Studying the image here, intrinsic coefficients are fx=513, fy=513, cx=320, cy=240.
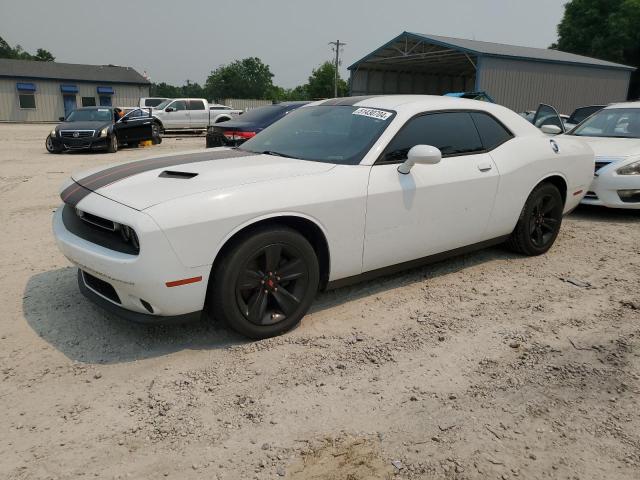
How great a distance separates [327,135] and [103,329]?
216 cm

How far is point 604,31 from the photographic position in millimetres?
43875

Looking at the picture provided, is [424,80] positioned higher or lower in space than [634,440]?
higher

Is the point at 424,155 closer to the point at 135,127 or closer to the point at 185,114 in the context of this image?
the point at 135,127

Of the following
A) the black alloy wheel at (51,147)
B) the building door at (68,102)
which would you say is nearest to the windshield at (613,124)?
the black alloy wheel at (51,147)

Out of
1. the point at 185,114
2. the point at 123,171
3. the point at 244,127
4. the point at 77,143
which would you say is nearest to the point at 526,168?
the point at 123,171

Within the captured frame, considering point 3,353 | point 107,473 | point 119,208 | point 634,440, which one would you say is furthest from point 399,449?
point 3,353

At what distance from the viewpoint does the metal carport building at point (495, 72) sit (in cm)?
2222

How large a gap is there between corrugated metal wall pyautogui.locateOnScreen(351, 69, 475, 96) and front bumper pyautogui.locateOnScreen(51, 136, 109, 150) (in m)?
18.2

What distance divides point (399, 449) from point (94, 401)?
1.59 meters

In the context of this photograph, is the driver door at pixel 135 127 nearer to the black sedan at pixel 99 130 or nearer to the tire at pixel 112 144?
the black sedan at pixel 99 130

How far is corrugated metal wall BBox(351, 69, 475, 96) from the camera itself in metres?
30.2

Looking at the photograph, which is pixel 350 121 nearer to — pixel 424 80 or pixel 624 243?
pixel 624 243

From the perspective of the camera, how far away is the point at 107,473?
86.3 inches

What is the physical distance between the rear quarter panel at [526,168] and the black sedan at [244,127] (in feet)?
17.6
